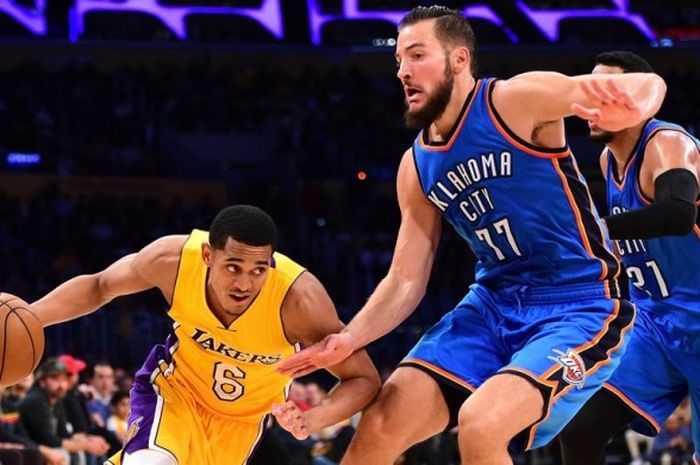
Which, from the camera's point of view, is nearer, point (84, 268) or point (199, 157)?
point (84, 268)

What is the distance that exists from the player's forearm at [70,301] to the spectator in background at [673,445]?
7665mm

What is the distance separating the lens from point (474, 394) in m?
3.99

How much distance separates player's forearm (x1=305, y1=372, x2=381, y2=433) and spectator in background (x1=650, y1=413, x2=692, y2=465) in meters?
7.55

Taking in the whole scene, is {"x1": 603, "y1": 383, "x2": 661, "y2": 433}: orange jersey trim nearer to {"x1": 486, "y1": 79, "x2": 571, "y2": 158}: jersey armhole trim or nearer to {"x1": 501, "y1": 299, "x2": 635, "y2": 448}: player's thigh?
{"x1": 501, "y1": 299, "x2": 635, "y2": 448}: player's thigh

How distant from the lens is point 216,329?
4.88 m

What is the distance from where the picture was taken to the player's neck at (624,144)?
5129mm

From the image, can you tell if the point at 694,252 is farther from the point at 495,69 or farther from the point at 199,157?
the point at 495,69

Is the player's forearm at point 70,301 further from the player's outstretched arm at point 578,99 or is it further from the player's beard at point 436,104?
the player's outstretched arm at point 578,99

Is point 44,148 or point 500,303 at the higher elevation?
point 44,148

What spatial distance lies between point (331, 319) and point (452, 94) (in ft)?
3.38

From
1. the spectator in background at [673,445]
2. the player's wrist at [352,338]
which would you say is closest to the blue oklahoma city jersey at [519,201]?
the player's wrist at [352,338]

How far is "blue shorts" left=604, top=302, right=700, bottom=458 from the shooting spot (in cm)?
520

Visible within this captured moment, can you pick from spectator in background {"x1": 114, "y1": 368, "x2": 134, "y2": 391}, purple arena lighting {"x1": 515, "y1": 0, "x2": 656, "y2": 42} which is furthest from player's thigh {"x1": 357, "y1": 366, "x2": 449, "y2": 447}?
purple arena lighting {"x1": 515, "y1": 0, "x2": 656, "y2": 42}

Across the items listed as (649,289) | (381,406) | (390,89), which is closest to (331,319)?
(381,406)
